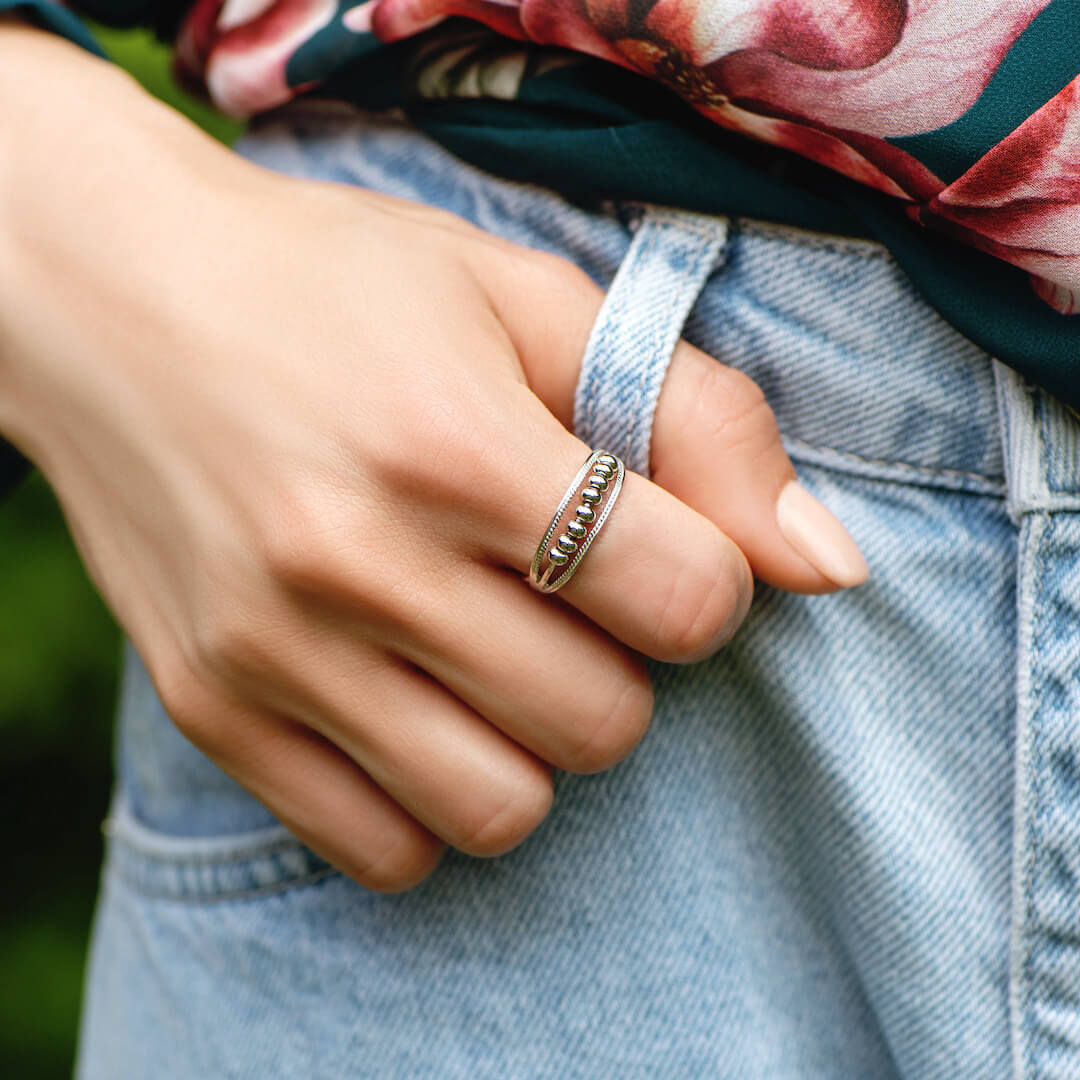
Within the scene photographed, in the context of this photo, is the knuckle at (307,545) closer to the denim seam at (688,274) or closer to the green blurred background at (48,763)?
the denim seam at (688,274)

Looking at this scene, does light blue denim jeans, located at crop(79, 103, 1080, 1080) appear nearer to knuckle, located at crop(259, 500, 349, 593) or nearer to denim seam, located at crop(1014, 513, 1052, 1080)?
denim seam, located at crop(1014, 513, 1052, 1080)

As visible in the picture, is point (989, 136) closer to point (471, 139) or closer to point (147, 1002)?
point (471, 139)

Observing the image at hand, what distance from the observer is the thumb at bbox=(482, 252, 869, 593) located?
539 millimetres

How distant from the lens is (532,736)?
0.55 meters

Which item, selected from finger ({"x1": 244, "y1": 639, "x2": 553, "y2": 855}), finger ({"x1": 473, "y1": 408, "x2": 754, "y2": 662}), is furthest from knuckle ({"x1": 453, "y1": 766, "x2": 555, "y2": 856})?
finger ({"x1": 473, "y1": 408, "x2": 754, "y2": 662})

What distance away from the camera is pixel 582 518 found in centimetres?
50

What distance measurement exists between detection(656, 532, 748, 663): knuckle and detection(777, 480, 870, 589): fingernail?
4 cm

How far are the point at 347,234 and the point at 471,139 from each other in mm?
112

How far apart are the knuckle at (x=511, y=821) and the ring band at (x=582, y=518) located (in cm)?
13

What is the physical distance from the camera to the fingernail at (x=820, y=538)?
534mm

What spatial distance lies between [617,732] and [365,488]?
19cm

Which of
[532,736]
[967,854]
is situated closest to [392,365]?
[532,736]

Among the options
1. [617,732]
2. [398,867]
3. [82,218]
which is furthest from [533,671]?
[82,218]

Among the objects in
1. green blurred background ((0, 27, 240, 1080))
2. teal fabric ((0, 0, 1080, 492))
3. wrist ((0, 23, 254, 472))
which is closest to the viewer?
teal fabric ((0, 0, 1080, 492))
